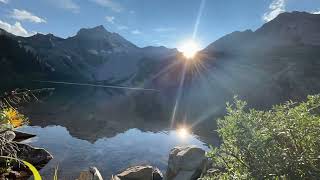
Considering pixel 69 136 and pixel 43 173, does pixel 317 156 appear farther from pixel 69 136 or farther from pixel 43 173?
pixel 69 136

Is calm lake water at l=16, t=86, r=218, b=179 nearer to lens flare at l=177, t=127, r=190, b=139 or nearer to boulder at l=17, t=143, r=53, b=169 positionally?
lens flare at l=177, t=127, r=190, b=139

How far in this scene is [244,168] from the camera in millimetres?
8312

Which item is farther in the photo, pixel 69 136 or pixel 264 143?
pixel 69 136

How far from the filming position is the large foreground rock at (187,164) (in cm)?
2656

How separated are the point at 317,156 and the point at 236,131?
1.77 meters

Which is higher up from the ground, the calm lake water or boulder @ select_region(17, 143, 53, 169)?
boulder @ select_region(17, 143, 53, 169)

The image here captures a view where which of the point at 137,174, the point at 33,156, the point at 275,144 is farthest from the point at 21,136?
the point at 275,144

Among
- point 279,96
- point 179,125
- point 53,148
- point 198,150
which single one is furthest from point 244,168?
point 279,96

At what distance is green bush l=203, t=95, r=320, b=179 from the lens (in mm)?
7160

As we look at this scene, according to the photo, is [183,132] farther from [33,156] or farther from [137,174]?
[137,174]

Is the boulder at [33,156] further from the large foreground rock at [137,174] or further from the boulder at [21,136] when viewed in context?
the boulder at [21,136]

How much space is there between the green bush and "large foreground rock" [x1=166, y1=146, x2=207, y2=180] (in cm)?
1841

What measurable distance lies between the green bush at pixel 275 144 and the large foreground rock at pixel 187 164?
18411mm

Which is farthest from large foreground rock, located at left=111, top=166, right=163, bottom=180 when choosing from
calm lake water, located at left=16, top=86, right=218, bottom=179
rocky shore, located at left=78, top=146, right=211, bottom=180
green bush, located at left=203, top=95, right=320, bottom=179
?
green bush, located at left=203, top=95, right=320, bottom=179
